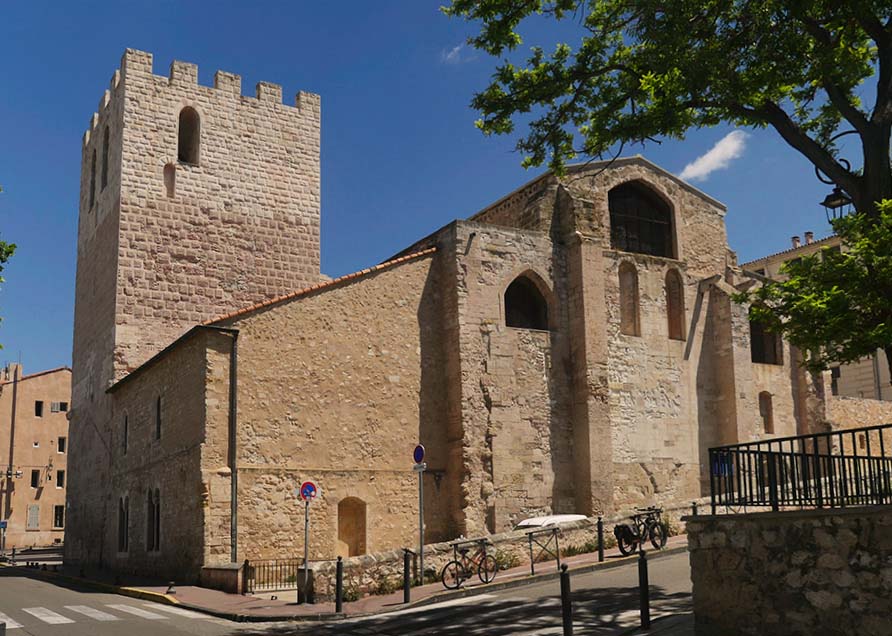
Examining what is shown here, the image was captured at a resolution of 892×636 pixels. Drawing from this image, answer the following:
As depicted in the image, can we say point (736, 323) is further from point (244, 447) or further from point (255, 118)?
point (255, 118)

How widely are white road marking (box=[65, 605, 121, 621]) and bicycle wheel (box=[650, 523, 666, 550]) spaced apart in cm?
1083

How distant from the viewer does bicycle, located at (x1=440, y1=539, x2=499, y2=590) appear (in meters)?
16.8

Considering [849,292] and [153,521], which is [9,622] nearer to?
[153,521]

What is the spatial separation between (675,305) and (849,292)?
1710cm

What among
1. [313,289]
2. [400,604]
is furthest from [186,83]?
[400,604]

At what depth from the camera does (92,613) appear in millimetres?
14852

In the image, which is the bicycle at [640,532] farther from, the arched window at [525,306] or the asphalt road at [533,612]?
the arched window at [525,306]

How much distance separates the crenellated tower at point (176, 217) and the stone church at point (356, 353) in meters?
0.08

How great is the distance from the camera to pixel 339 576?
15.2 m

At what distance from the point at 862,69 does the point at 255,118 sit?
2292 cm

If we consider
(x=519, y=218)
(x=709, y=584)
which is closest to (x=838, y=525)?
(x=709, y=584)

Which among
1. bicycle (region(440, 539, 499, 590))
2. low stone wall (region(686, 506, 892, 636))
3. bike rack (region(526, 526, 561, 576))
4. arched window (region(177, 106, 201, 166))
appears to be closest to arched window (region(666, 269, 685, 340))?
bike rack (region(526, 526, 561, 576))

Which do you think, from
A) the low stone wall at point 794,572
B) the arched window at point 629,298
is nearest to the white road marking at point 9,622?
the low stone wall at point 794,572

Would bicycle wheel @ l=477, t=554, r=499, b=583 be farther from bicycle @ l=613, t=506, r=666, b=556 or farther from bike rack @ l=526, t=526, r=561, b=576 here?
bicycle @ l=613, t=506, r=666, b=556
